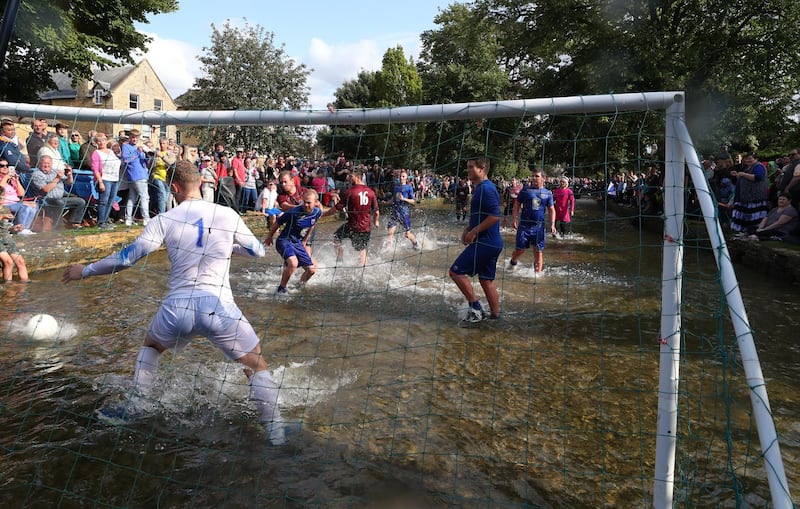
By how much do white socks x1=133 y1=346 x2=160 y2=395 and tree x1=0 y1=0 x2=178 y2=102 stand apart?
18044 millimetres

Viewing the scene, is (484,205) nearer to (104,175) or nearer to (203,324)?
(203,324)

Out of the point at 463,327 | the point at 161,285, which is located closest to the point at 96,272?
the point at 463,327

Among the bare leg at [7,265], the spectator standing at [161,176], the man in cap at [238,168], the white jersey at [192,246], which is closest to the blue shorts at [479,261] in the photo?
the white jersey at [192,246]

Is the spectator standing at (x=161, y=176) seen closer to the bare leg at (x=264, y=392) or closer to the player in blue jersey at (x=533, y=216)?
the player in blue jersey at (x=533, y=216)

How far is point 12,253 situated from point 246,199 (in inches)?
276

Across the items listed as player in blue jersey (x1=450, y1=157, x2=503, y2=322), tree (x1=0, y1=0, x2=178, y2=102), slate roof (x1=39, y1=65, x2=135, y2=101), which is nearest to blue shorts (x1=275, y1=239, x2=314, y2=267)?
player in blue jersey (x1=450, y1=157, x2=503, y2=322)

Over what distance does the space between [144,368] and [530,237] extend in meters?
6.92

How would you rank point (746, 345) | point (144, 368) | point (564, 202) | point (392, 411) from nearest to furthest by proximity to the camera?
point (746, 345)
point (144, 368)
point (392, 411)
point (564, 202)

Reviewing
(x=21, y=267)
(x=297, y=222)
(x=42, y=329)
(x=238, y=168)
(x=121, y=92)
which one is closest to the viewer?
(x=42, y=329)

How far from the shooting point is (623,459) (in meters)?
3.45

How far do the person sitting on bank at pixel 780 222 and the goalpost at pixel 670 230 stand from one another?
32.2 ft

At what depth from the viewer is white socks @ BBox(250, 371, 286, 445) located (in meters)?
3.44

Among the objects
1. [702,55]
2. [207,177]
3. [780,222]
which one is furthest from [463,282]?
[702,55]

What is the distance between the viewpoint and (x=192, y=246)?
11.0 ft
